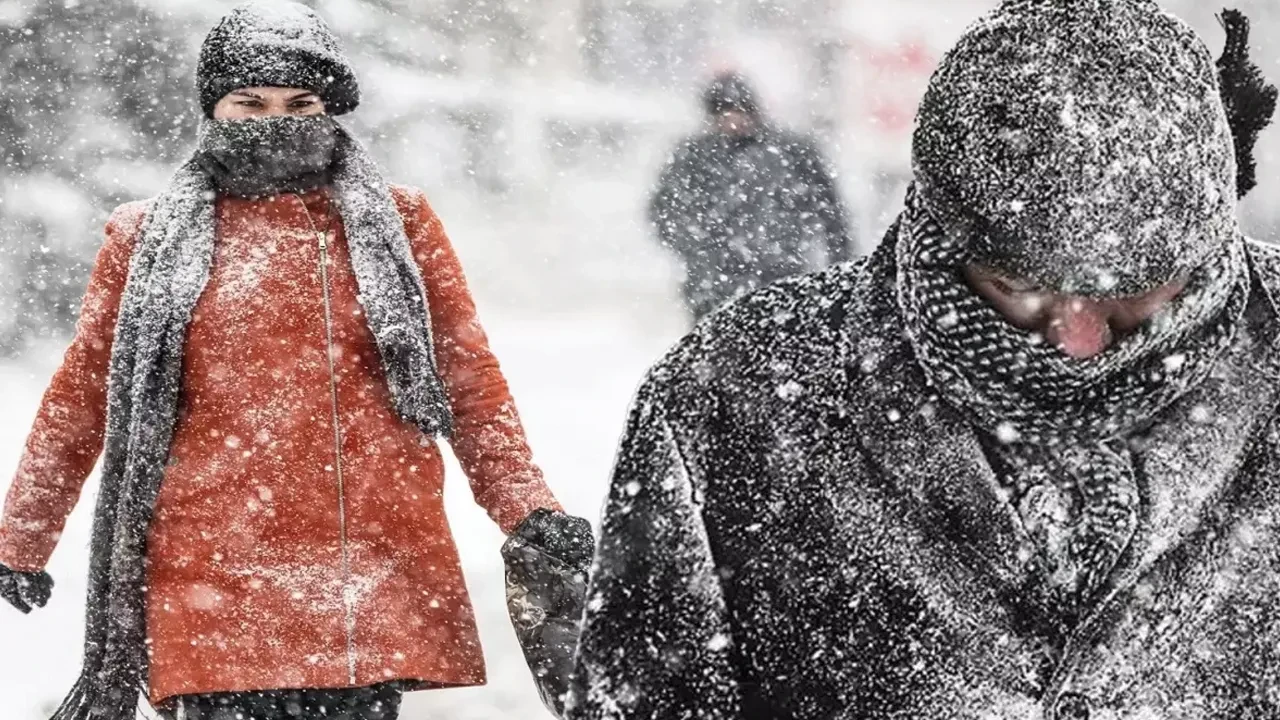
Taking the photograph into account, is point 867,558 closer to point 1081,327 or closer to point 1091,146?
point 1081,327

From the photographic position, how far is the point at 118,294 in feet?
11.2

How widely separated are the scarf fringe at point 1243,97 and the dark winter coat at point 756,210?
12.9ft

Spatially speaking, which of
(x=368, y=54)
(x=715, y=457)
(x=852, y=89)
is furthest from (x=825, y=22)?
(x=715, y=457)

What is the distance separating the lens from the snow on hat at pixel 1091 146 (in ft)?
4.98

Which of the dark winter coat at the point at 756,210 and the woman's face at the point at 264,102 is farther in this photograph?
the dark winter coat at the point at 756,210

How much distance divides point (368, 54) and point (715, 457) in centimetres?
872

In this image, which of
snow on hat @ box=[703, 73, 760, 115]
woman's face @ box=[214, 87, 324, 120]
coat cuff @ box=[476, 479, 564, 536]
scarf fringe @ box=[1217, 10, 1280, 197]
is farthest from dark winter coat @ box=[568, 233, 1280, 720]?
snow on hat @ box=[703, 73, 760, 115]

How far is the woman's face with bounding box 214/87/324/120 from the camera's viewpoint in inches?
136

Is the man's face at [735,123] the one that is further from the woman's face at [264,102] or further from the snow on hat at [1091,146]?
the snow on hat at [1091,146]

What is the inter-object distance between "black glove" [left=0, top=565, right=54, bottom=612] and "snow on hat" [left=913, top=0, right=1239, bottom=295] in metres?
2.51

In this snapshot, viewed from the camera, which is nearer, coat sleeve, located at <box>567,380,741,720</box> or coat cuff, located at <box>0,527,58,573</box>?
coat sleeve, located at <box>567,380,741,720</box>

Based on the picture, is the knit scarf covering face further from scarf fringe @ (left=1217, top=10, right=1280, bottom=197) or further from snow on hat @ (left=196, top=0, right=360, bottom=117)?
snow on hat @ (left=196, top=0, right=360, bottom=117)

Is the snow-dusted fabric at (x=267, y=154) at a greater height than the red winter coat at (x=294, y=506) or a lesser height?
greater

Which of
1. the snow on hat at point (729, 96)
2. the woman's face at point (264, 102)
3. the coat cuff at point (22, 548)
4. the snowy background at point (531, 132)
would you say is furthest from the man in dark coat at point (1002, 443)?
the snowy background at point (531, 132)
